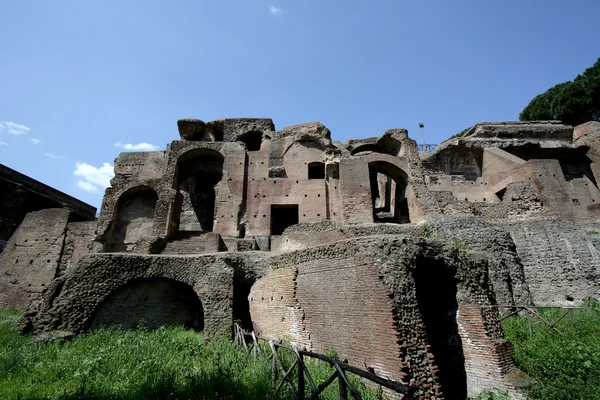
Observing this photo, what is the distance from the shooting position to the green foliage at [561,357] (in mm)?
5562

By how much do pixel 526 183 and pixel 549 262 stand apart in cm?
444

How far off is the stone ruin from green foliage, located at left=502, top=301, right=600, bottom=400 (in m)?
0.77

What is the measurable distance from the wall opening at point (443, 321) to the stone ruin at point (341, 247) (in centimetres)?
3

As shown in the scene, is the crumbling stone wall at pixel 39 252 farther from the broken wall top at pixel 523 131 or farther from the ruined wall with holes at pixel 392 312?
the broken wall top at pixel 523 131

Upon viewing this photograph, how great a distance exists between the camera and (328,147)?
19250mm

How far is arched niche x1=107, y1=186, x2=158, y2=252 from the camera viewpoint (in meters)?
17.9

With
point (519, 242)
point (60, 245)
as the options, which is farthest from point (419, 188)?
point (60, 245)

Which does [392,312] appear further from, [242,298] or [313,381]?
[242,298]

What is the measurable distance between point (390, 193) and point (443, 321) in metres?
17.1

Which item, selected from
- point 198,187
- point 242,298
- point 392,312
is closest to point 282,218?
point 198,187

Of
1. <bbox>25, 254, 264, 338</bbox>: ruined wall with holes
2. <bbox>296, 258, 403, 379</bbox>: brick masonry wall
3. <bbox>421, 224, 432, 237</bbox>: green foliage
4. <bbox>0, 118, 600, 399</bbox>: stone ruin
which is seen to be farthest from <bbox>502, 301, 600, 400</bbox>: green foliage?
<bbox>25, 254, 264, 338</bbox>: ruined wall with holes

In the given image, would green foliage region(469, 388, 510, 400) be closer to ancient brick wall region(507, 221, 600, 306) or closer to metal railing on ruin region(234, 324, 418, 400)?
metal railing on ruin region(234, 324, 418, 400)

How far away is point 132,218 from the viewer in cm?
1844

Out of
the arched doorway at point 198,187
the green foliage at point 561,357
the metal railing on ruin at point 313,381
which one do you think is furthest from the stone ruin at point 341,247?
the metal railing on ruin at point 313,381
